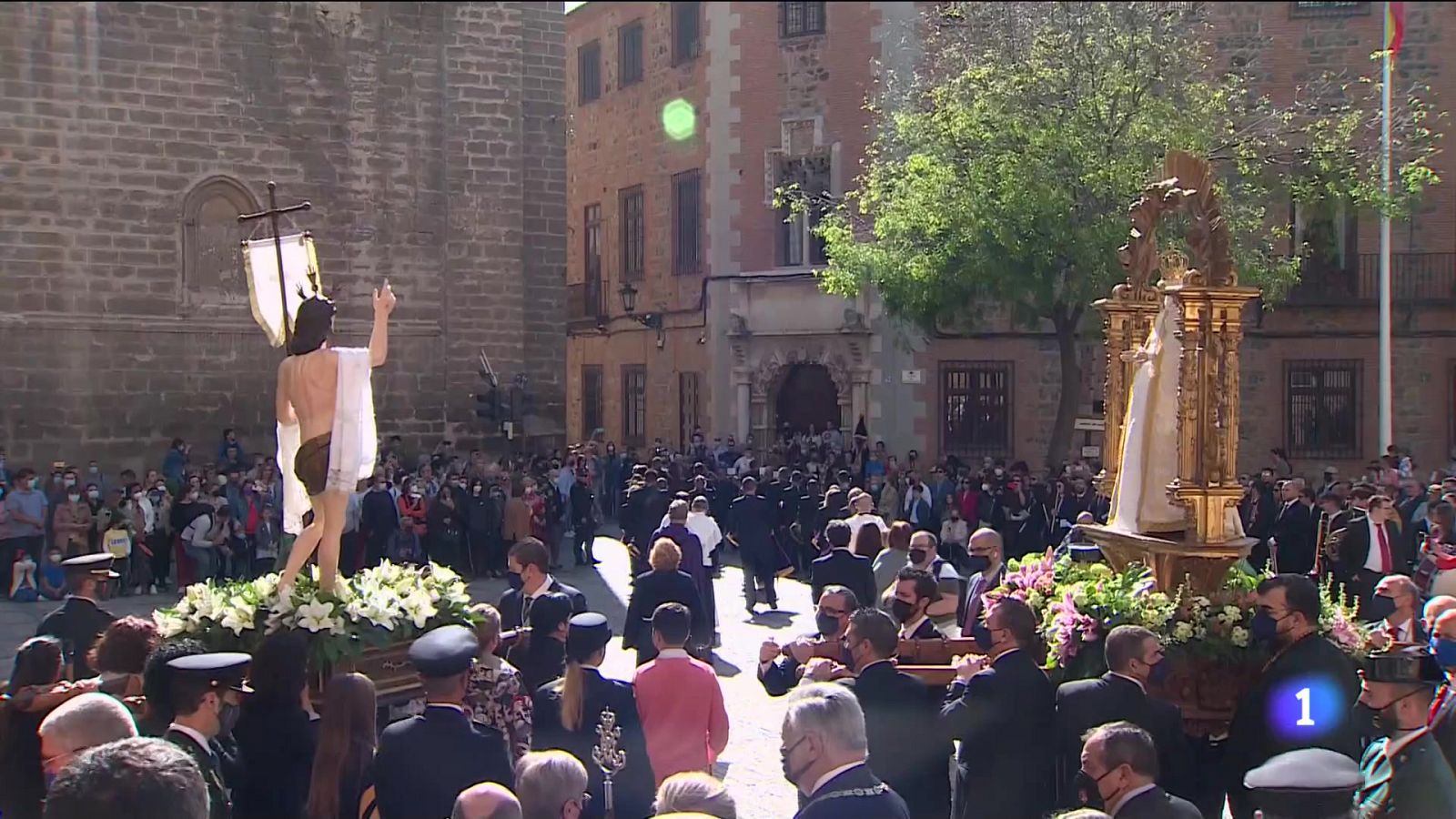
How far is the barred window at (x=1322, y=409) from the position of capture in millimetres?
24641

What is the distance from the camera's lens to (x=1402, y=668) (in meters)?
4.98

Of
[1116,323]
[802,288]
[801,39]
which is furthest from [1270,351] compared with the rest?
[1116,323]

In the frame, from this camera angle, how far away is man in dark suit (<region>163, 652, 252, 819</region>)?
488cm

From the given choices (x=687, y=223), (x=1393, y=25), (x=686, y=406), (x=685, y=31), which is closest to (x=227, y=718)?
(x=1393, y=25)

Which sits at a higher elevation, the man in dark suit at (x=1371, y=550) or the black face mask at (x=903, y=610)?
the black face mask at (x=903, y=610)

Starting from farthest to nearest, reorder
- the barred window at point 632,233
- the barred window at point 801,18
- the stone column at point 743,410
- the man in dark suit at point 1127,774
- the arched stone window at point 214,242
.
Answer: the barred window at point 632,233, the stone column at point 743,410, the barred window at point 801,18, the arched stone window at point 214,242, the man in dark suit at point 1127,774

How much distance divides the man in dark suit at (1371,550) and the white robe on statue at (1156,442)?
452 centimetres

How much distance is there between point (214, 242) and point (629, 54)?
12047 millimetres

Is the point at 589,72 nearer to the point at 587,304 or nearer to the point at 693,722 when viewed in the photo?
the point at 587,304

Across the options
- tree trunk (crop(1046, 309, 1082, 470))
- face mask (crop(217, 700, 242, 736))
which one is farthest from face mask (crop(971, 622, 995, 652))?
tree trunk (crop(1046, 309, 1082, 470))

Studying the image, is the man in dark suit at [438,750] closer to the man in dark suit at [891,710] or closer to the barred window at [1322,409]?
the man in dark suit at [891,710]

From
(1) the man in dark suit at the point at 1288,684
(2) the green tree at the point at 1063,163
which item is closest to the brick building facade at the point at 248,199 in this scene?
(2) the green tree at the point at 1063,163

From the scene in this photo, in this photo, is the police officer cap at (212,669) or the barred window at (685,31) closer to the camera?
the police officer cap at (212,669)

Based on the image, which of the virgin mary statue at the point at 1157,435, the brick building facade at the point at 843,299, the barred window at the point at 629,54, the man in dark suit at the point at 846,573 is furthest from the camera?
the barred window at the point at 629,54
